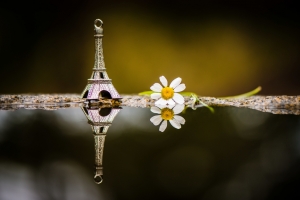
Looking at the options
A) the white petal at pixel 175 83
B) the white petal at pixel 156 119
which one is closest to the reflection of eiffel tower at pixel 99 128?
the white petal at pixel 156 119

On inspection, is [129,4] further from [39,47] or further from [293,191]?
[293,191]

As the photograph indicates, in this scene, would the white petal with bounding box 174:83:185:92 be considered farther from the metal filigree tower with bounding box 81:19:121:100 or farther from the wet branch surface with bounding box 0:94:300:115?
the metal filigree tower with bounding box 81:19:121:100

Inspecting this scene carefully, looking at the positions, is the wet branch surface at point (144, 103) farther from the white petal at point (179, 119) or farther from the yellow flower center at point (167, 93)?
the white petal at point (179, 119)

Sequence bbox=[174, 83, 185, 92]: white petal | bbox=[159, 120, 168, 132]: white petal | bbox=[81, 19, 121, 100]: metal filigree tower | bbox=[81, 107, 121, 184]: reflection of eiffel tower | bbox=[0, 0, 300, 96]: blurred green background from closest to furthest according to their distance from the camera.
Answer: bbox=[81, 107, 121, 184]: reflection of eiffel tower, bbox=[159, 120, 168, 132]: white petal, bbox=[174, 83, 185, 92]: white petal, bbox=[81, 19, 121, 100]: metal filigree tower, bbox=[0, 0, 300, 96]: blurred green background

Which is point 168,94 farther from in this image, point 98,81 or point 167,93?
point 98,81

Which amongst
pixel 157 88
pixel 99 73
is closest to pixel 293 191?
pixel 157 88

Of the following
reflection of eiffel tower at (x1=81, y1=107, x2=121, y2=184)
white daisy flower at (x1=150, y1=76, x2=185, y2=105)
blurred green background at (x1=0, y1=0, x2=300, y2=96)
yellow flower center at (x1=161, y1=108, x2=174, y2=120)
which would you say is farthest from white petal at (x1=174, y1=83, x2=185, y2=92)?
blurred green background at (x1=0, y1=0, x2=300, y2=96)
